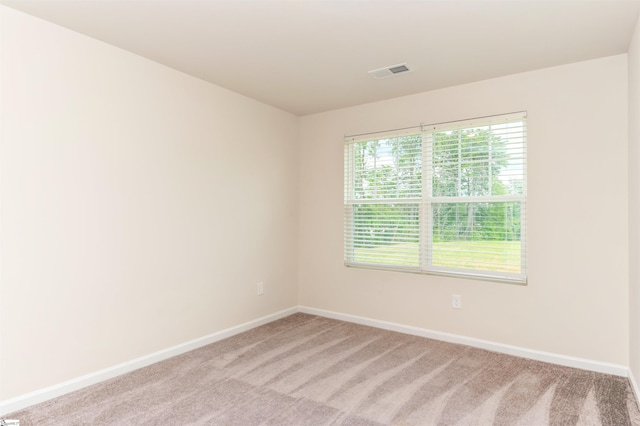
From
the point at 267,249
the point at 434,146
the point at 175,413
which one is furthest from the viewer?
the point at 267,249

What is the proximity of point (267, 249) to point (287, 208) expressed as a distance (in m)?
0.57

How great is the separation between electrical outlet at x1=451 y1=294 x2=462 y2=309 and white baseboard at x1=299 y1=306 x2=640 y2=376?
265 mm

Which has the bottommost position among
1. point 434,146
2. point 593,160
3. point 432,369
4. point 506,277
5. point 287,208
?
point 432,369

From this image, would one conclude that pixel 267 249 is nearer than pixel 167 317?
No

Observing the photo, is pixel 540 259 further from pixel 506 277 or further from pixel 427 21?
pixel 427 21

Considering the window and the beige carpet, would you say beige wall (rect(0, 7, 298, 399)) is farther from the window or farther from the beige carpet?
the window

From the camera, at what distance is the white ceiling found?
2.21m

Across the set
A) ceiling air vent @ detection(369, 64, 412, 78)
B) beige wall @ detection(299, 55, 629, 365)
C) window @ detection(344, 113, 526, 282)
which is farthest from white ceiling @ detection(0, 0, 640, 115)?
window @ detection(344, 113, 526, 282)

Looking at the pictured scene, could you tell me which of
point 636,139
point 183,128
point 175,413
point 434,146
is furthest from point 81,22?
point 636,139

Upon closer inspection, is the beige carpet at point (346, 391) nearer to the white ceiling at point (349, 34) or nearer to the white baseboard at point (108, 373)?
the white baseboard at point (108, 373)

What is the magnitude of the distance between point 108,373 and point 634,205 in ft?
12.5

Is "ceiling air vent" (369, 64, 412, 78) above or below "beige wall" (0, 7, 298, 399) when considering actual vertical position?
above

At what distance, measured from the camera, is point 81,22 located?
2412mm

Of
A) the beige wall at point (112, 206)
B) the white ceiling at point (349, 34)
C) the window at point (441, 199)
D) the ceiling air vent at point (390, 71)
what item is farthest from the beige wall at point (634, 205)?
the beige wall at point (112, 206)
